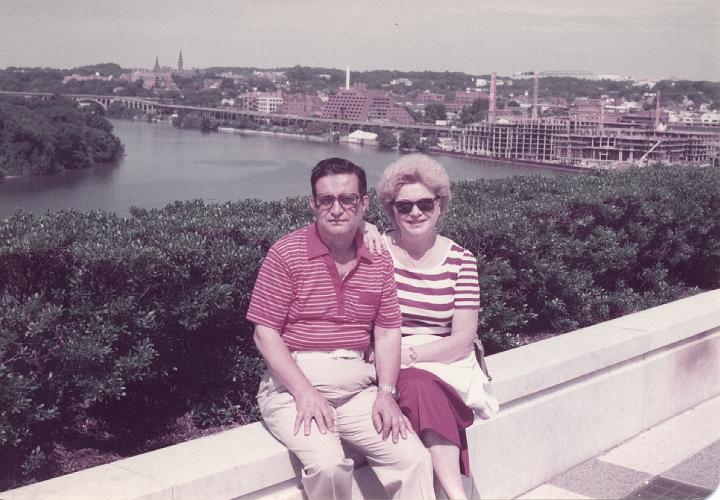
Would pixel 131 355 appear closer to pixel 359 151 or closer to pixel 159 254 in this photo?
pixel 159 254

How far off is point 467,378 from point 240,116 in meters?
14.3

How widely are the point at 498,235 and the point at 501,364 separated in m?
0.95

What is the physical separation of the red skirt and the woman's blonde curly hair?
653mm

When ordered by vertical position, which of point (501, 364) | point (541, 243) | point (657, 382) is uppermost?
point (541, 243)

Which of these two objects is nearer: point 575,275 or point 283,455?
point 283,455

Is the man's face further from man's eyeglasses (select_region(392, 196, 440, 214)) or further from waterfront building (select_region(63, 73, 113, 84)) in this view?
waterfront building (select_region(63, 73, 113, 84))

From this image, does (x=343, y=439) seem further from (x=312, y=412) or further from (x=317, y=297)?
(x=317, y=297)

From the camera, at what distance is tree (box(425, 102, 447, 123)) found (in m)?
12.9

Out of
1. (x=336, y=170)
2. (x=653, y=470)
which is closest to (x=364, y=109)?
(x=653, y=470)

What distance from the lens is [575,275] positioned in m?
4.92

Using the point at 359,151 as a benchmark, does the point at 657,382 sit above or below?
below

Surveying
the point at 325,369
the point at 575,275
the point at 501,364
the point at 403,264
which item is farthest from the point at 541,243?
the point at 325,369

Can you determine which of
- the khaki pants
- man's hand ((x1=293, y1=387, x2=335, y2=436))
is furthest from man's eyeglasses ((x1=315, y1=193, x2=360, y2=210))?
man's hand ((x1=293, y1=387, x2=335, y2=436))

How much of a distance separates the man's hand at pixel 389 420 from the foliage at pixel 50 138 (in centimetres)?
445
